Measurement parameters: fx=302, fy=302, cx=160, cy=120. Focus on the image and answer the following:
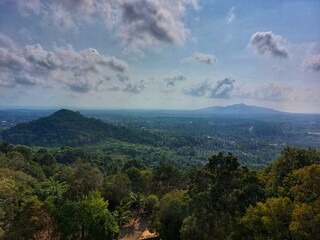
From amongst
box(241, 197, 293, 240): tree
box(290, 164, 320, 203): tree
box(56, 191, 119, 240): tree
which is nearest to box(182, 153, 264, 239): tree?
box(241, 197, 293, 240): tree

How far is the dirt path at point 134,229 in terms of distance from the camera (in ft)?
76.3

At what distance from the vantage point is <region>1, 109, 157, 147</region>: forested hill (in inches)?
4958

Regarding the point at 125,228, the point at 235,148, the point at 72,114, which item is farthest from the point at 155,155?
the point at 125,228

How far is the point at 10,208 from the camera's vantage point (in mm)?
21109

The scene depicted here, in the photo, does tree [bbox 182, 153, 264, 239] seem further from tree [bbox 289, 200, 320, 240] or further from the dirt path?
the dirt path

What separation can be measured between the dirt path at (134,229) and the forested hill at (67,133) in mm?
99483

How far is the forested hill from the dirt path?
9948cm

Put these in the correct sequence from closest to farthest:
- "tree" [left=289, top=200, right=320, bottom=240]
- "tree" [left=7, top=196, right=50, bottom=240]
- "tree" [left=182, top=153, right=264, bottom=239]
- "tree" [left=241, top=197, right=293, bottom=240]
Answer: "tree" [left=289, top=200, right=320, bottom=240], "tree" [left=241, top=197, right=293, bottom=240], "tree" [left=182, top=153, right=264, bottom=239], "tree" [left=7, top=196, right=50, bottom=240]

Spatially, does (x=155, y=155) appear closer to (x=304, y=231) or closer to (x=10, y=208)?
(x=10, y=208)

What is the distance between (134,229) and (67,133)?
374 ft

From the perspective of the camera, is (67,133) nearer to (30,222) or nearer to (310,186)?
(30,222)

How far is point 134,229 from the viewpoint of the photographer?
24.8 meters

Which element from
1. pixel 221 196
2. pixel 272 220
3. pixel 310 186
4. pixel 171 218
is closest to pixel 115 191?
pixel 171 218

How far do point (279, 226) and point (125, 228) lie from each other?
52.2 feet
